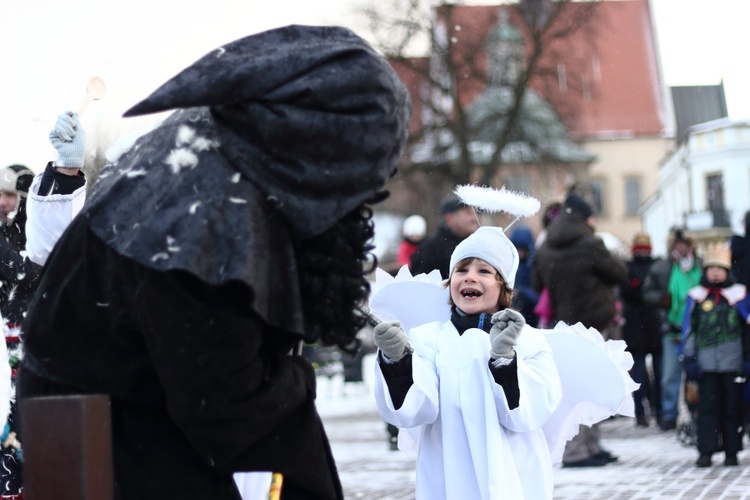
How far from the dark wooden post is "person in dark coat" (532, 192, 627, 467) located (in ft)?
23.2

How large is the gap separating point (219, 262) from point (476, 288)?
8.61 ft

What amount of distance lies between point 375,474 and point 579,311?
1.91 meters

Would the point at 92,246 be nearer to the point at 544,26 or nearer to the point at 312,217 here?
the point at 312,217

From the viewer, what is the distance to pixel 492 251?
190 inches

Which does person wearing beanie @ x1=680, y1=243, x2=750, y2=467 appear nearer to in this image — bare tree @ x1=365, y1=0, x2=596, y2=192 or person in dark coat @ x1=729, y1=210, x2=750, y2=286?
person in dark coat @ x1=729, y1=210, x2=750, y2=286

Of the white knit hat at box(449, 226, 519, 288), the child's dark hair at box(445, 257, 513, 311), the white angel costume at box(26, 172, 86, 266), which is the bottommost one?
the child's dark hair at box(445, 257, 513, 311)

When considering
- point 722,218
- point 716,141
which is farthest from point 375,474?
point 722,218

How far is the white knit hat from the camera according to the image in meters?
4.82

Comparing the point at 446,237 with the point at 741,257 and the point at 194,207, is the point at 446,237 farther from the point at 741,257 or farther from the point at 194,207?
the point at 194,207

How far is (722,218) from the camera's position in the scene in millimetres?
56531

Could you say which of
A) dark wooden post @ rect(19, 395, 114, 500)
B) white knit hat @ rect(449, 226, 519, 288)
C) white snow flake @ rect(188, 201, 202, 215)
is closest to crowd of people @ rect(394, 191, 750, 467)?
white knit hat @ rect(449, 226, 519, 288)

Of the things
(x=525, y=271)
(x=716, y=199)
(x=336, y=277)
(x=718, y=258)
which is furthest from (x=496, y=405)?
(x=716, y=199)

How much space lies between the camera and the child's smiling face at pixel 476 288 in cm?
475

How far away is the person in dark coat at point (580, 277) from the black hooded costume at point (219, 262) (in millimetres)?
6661
